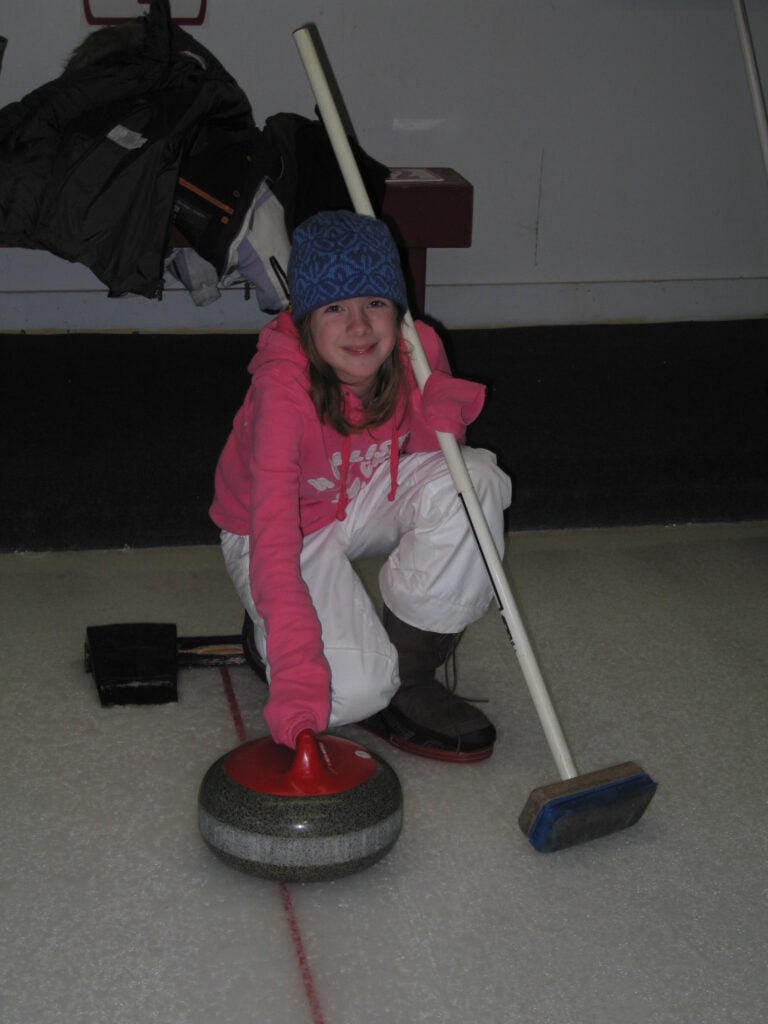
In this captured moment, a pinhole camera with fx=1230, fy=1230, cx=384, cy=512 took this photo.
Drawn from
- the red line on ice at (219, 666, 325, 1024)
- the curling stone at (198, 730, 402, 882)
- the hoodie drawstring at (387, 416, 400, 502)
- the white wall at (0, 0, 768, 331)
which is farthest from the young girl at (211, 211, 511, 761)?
the white wall at (0, 0, 768, 331)

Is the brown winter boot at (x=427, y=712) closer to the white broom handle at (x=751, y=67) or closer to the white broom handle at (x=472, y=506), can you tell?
the white broom handle at (x=472, y=506)

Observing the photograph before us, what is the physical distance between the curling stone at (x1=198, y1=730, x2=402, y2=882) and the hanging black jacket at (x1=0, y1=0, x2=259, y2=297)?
987 mm

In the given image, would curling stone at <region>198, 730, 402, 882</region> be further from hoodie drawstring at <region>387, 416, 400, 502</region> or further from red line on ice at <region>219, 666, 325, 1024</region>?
hoodie drawstring at <region>387, 416, 400, 502</region>

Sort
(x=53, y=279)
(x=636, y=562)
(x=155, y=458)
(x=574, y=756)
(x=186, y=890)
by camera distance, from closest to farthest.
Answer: (x=186, y=890) → (x=574, y=756) → (x=636, y=562) → (x=155, y=458) → (x=53, y=279)

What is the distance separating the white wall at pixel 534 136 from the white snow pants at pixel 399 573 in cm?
183

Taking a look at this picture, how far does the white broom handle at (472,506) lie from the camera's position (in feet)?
4.41

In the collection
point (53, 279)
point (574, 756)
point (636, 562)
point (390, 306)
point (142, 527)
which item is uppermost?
point (390, 306)

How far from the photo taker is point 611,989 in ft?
3.62

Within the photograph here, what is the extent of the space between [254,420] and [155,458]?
3.11ft

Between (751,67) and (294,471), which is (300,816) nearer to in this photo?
(294,471)

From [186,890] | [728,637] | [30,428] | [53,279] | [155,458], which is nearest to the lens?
[186,890]

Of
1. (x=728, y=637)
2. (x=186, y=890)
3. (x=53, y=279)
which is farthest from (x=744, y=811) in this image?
(x=53, y=279)

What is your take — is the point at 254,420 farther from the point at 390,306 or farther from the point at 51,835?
the point at 51,835

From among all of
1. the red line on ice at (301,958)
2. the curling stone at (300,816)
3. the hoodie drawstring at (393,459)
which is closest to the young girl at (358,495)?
the hoodie drawstring at (393,459)
